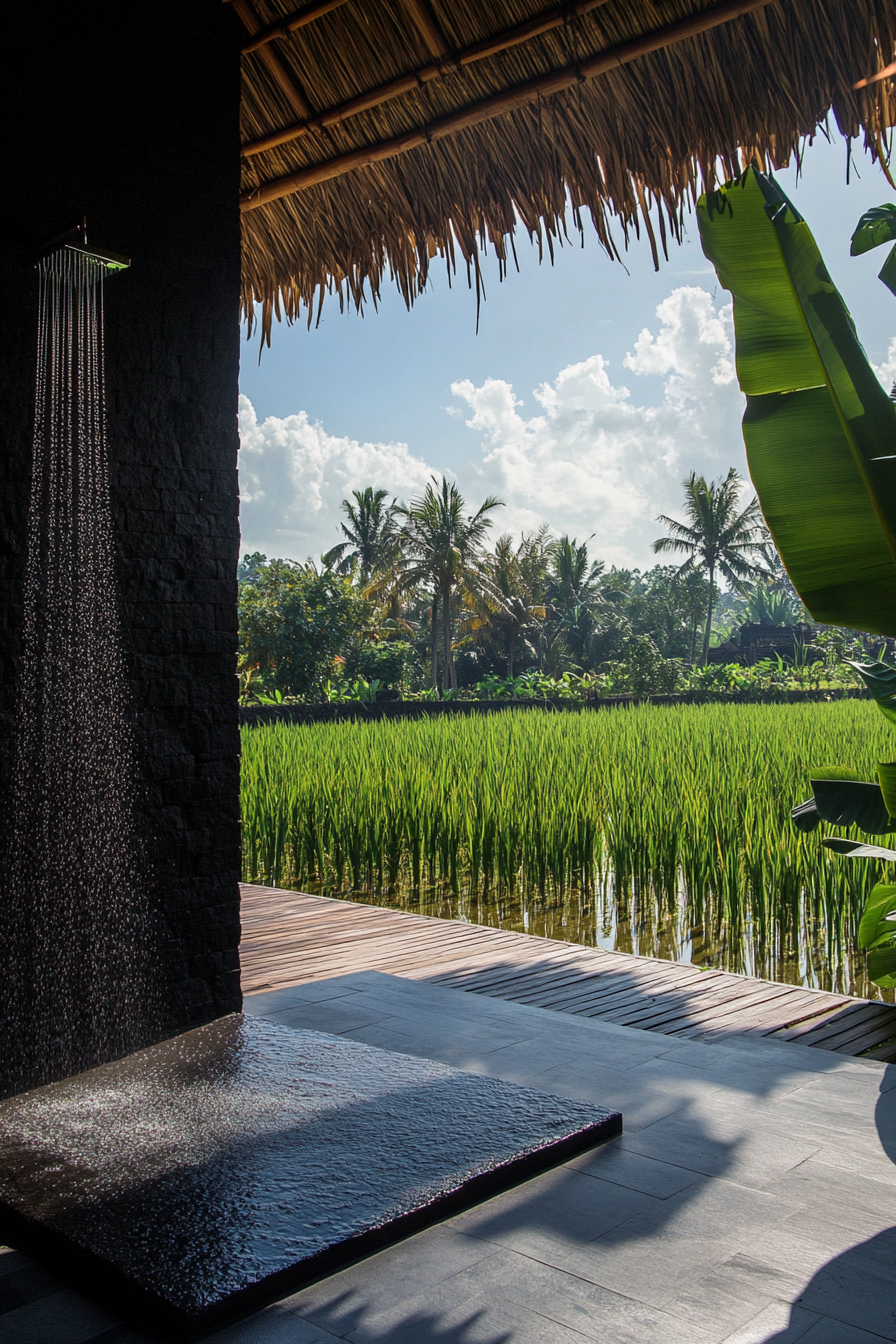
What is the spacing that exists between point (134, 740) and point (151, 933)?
0.47 metres

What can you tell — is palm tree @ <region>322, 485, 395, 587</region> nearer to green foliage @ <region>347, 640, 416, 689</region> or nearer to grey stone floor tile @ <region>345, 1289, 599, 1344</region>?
green foliage @ <region>347, 640, 416, 689</region>

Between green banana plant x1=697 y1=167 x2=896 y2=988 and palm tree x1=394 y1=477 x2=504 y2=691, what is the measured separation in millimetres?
20377

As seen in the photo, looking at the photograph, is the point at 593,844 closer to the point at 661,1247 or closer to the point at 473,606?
the point at 661,1247

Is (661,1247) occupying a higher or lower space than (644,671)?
lower

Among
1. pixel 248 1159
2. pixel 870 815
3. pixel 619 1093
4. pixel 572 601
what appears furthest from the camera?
pixel 572 601

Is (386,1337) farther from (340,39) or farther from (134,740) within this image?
(340,39)

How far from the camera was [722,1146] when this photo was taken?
1.79 metres

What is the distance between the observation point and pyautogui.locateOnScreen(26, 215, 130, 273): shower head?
2088mm

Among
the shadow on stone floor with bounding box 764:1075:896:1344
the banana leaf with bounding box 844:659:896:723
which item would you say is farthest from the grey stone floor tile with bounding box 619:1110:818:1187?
the banana leaf with bounding box 844:659:896:723

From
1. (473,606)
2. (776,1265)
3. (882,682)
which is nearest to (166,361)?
(882,682)

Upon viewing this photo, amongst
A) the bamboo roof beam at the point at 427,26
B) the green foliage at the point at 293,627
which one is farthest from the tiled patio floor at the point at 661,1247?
the green foliage at the point at 293,627

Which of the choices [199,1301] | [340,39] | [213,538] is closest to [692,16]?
[340,39]

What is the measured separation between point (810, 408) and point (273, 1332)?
6.23 ft

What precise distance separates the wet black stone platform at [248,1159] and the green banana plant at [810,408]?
3.81 feet
